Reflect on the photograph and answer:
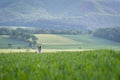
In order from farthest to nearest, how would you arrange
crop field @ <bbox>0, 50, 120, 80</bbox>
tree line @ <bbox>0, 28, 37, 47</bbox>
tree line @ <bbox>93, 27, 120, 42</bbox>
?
tree line @ <bbox>93, 27, 120, 42</bbox>, tree line @ <bbox>0, 28, 37, 47</bbox>, crop field @ <bbox>0, 50, 120, 80</bbox>

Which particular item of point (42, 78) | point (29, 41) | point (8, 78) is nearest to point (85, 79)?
point (42, 78)

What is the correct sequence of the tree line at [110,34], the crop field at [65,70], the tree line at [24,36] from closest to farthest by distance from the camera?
the crop field at [65,70] → the tree line at [24,36] → the tree line at [110,34]

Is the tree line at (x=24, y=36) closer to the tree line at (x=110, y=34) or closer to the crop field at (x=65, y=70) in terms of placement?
the tree line at (x=110, y=34)

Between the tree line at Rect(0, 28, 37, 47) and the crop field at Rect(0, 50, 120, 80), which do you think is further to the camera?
the tree line at Rect(0, 28, 37, 47)

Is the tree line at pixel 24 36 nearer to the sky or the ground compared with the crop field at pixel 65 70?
nearer to the ground

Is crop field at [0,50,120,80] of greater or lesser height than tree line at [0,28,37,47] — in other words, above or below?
above

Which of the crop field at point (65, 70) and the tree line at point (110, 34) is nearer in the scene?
the crop field at point (65, 70)

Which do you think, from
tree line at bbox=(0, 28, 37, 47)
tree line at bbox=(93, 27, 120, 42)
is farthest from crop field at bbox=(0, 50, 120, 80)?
tree line at bbox=(93, 27, 120, 42)

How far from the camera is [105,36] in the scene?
490 feet

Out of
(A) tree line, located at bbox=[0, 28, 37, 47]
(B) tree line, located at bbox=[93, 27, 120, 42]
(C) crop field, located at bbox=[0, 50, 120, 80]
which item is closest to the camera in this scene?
(C) crop field, located at bbox=[0, 50, 120, 80]

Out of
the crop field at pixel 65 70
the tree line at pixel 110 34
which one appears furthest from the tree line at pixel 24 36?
the crop field at pixel 65 70

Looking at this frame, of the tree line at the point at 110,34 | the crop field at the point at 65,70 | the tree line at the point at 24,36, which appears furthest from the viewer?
the tree line at the point at 110,34

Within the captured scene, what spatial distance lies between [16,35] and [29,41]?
14.6 metres

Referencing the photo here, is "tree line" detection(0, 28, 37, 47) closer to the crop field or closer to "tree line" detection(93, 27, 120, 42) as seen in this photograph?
"tree line" detection(93, 27, 120, 42)
